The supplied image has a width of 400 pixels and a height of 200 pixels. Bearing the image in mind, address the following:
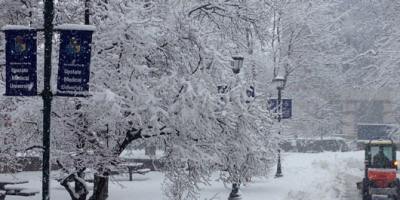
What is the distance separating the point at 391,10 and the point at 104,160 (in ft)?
81.3

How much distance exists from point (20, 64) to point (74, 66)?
34.7 inches

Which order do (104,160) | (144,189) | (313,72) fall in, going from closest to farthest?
1. (104,160)
2. (144,189)
3. (313,72)

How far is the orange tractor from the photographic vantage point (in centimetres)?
2020

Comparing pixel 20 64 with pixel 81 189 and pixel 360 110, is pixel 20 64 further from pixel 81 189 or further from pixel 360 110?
pixel 360 110

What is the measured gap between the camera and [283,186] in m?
23.8

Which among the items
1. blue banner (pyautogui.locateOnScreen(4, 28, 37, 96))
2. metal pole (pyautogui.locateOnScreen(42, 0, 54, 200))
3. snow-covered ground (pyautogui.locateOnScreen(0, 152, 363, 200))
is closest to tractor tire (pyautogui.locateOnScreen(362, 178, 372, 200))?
snow-covered ground (pyautogui.locateOnScreen(0, 152, 363, 200))

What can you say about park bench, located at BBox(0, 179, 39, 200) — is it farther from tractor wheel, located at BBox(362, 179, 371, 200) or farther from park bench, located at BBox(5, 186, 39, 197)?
tractor wheel, located at BBox(362, 179, 371, 200)

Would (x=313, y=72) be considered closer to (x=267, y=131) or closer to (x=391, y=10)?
(x=391, y=10)

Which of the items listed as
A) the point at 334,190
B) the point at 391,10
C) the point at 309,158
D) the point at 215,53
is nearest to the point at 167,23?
the point at 215,53

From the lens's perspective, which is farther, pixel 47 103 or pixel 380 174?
pixel 380 174

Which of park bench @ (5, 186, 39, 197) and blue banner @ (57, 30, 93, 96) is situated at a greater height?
blue banner @ (57, 30, 93, 96)

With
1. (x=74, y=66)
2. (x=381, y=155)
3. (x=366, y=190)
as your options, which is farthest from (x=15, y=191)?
(x=381, y=155)

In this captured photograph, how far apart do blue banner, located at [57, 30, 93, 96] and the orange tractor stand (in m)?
13.5

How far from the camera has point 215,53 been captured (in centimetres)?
1285
